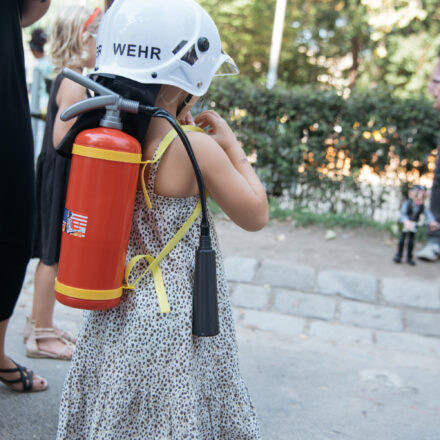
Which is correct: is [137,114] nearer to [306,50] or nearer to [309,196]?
[309,196]

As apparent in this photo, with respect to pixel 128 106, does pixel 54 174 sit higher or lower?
lower

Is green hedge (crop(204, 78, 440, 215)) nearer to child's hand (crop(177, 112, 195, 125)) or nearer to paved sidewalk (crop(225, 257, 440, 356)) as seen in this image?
paved sidewalk (crop(225, 257, 440, 356))

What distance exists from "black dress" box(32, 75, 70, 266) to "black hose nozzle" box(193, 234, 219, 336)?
1444mm

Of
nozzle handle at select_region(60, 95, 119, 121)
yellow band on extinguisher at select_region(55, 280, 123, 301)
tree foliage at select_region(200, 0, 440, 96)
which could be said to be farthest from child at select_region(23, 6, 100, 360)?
tree foliage at select_region(200, 0, 440, 96)

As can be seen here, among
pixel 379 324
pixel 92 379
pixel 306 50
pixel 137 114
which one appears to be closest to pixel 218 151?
pixel 137 114

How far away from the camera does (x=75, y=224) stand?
1.55 m

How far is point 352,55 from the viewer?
2030cm

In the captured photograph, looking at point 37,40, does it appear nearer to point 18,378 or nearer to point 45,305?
point 45,305

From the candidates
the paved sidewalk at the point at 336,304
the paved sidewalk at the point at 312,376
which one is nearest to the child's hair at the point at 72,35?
the paved sidewalk at the point at 312,376

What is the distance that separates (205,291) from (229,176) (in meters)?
0.36

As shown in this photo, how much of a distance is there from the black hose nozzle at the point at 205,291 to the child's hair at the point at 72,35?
169 cm

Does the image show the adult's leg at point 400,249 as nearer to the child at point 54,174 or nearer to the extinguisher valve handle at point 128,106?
the child at point 54,174

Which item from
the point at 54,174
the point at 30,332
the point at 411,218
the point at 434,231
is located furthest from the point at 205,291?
the point at 434,231

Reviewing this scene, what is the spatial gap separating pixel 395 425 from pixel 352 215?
3689 mm
